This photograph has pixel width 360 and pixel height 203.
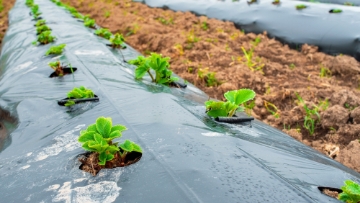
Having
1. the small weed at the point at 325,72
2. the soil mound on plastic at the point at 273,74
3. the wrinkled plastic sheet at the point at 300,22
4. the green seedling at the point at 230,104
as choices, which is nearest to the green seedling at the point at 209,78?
the soil mound on plastic at the point at 273,74

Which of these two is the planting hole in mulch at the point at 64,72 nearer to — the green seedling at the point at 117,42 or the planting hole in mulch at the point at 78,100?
the planting hole in mulch at the point at 78,100

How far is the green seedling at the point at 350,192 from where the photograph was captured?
1009 mm

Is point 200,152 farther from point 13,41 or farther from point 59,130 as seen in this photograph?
point 13,41

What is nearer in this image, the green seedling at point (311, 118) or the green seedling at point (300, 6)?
the green seedling at point (311, 118)

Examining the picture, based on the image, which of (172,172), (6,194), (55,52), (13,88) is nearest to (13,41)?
(55,52)

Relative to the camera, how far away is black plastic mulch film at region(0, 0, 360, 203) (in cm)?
112

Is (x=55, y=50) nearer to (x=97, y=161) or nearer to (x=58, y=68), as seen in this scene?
(x=58, y=68)

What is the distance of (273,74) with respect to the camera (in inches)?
146

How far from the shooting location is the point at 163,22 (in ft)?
20.0

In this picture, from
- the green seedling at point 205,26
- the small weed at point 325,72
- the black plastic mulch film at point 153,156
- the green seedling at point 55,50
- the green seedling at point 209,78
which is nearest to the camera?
the black plastic mulch film at point 153,156

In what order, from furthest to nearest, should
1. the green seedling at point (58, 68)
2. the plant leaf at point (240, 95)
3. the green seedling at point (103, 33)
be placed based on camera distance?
the green seedling at point (103, 33) → the green seedling at point (58, 68) → the plant leaf at point (240, 95)

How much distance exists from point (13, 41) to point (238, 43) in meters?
2.96

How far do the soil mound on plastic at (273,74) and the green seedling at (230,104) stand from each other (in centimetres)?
81

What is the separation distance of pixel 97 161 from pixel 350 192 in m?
0.90
